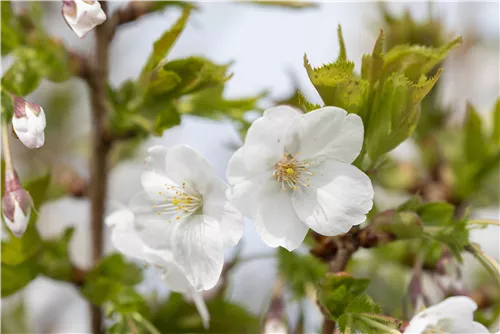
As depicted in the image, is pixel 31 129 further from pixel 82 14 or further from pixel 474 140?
pixel 474 140

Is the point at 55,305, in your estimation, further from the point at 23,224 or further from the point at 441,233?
the point at 441,233

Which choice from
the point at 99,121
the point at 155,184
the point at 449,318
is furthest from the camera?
the point at 99,121

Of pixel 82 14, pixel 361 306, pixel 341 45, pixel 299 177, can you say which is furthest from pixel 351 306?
pixel 82 14

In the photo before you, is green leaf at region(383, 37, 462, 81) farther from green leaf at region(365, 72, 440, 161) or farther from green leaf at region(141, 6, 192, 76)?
green leaf at region(141, 6, 192, 76)

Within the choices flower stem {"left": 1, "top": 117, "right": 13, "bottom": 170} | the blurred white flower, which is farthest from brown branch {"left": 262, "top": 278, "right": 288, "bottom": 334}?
flower stem {"left": 1, "top": 117, "right": 13, "bottom": 170}

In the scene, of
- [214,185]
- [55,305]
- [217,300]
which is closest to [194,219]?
[214,185]

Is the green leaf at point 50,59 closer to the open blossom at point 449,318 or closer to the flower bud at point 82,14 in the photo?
the flower bud at point 82,14
